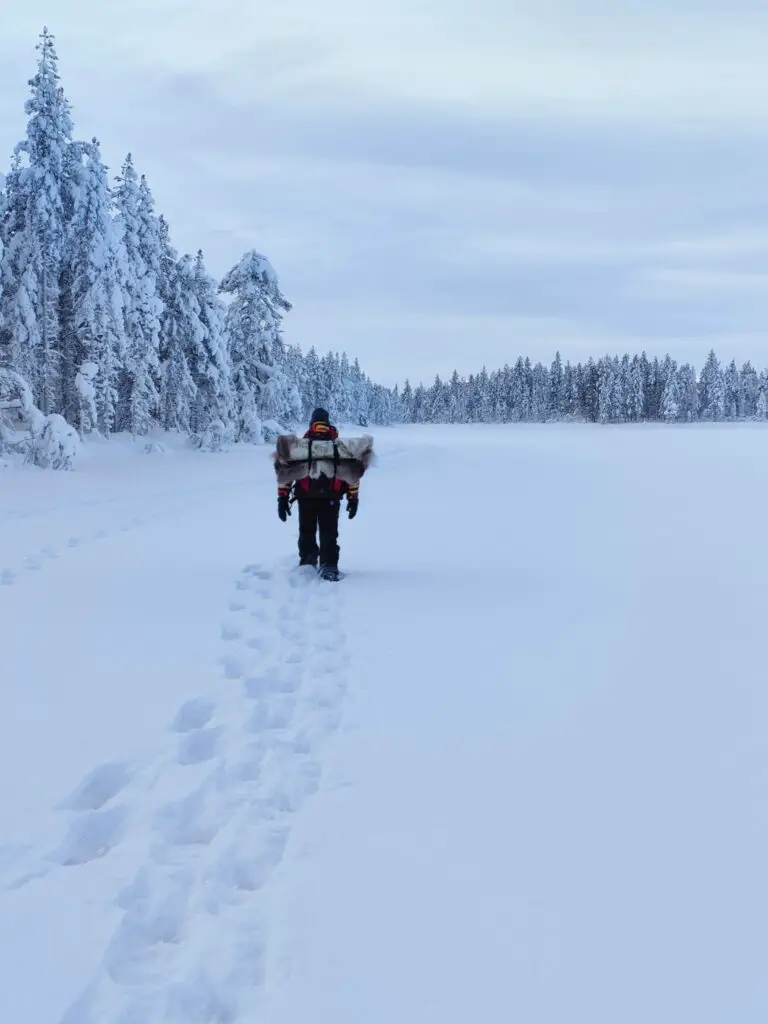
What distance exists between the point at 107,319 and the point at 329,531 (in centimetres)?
2158

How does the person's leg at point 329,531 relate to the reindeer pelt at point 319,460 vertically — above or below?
below

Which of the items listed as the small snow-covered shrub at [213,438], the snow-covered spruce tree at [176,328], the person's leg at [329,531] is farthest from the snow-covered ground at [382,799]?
the snow-covered spruce tree at [176,328]

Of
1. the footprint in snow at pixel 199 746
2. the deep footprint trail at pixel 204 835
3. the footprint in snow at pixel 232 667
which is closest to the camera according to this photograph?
the deep footprint trail at pixel 204 835

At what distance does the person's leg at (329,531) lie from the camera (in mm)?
9336

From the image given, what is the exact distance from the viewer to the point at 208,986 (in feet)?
8.61

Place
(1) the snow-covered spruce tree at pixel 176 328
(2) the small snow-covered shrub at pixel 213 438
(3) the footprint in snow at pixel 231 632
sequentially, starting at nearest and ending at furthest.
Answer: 1. (3) the footprint in snow at pixel 231 632
2. (2) the small snow-covered shrub at pixel 213 438
3. (1) the snow-covered spruce tree at pixel 176 328

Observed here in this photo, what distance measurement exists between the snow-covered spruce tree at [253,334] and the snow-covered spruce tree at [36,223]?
13213 mm

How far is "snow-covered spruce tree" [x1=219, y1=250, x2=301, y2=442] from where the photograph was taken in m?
40.9

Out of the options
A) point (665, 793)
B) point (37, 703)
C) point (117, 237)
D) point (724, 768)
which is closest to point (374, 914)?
point (665, 793)

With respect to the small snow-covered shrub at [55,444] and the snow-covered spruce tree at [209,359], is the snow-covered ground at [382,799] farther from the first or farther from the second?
the snow-covered spruce tree at [209,359]

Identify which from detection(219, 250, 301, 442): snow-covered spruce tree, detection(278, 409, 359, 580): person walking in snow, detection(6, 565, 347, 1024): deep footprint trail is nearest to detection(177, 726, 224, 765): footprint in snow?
detection(6, 565, 347, 1024): deep footprint trail

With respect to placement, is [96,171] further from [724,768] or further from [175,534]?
[724,768]

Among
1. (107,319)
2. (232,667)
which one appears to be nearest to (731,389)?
(107,319)

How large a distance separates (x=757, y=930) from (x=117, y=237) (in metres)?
29.4
